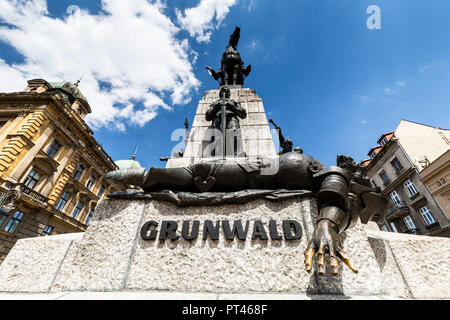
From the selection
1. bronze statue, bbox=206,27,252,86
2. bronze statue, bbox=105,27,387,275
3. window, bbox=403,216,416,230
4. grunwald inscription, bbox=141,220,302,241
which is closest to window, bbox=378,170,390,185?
window, bbox=403,216,416,230

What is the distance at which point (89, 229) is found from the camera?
2.19 metres

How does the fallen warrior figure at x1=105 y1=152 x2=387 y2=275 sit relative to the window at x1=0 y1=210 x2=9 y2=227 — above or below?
below

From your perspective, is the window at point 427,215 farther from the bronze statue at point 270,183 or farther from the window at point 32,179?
the window at point 32,179

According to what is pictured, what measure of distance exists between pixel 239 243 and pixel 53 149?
89.0ft

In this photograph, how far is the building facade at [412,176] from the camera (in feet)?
62.2

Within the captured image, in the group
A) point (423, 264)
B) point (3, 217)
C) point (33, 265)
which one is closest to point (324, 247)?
point (423, 264)

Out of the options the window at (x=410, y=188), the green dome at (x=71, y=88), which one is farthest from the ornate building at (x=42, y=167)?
the window at (x=410, y=188)

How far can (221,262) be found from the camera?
186 centimetres

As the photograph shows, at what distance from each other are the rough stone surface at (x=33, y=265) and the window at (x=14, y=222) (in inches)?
850

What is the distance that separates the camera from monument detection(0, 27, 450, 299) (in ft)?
5.50

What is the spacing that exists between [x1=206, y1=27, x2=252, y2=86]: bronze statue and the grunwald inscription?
5.84 m

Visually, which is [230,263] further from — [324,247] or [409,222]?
[409,222]

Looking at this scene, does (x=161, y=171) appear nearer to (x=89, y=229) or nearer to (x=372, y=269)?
(x=89, y=229)

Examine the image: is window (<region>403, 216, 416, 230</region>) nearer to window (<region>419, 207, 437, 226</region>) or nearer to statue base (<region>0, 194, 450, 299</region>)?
window (<region>419, 207, 437, 226</region>)
